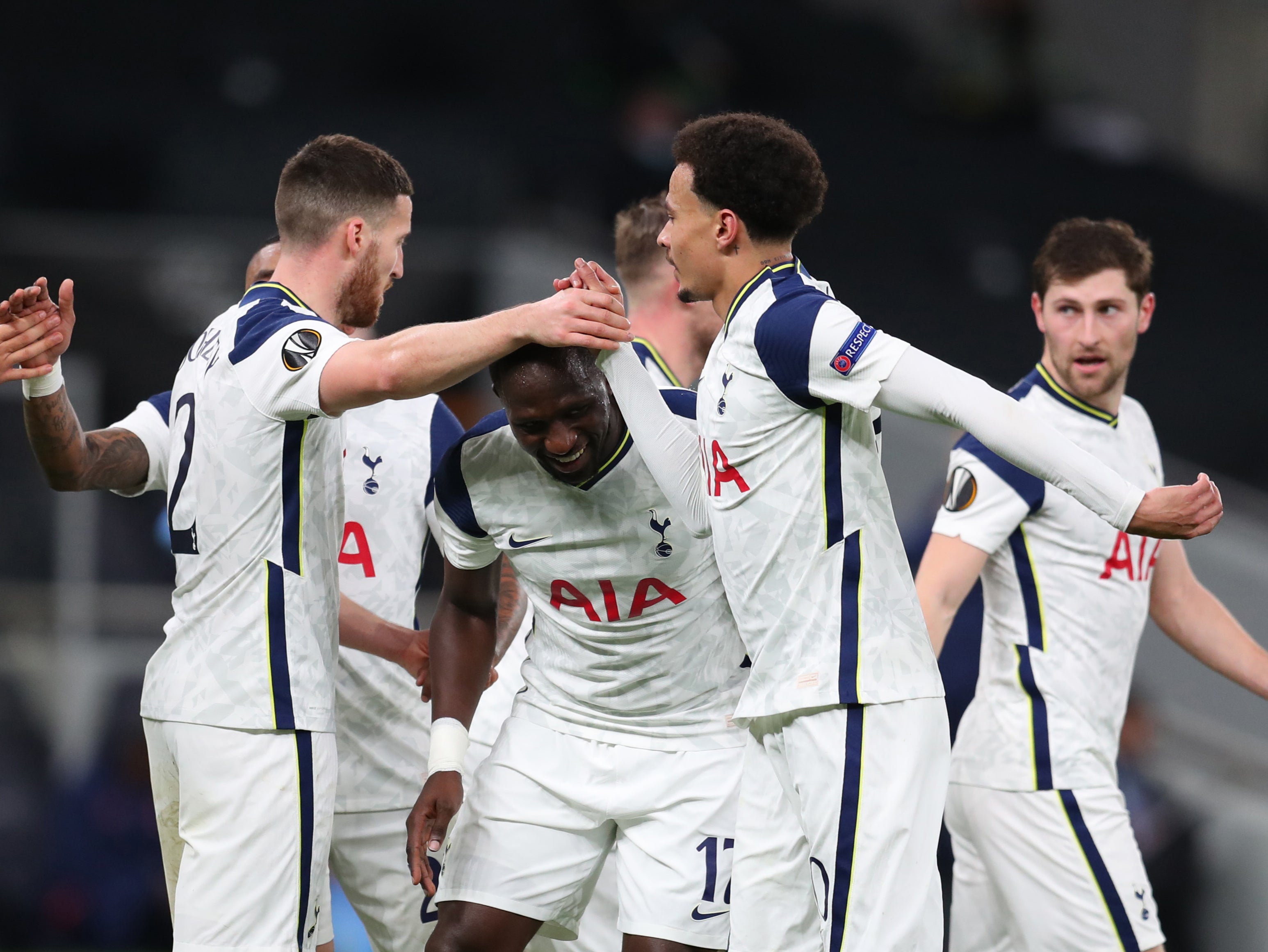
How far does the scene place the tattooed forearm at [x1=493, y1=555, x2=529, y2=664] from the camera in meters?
4.60

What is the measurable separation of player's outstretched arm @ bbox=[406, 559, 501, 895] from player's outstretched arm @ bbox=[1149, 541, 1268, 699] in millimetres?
1944

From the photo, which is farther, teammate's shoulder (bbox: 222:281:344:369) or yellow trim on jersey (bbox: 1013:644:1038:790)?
yellow trim on jersey (bbox: 1013:644:1038:790)

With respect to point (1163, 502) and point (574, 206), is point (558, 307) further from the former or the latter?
point (574, 206)

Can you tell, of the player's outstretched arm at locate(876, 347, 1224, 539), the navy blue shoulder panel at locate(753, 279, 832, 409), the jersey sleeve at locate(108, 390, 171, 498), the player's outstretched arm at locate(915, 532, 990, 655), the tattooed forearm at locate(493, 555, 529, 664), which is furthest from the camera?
the tattooed forearm at locate(493, 555, 529, 664)

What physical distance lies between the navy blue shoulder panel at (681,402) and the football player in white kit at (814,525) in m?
0.32

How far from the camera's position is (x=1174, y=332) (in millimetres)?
12070

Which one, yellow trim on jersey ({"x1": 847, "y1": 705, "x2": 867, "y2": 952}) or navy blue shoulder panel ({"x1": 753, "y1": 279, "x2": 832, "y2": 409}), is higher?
navy blue shoulder panel ({"x1": 753, "y1": 279, "x2": 832, "y2": 409})

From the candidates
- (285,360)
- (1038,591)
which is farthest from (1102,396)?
(285,360)

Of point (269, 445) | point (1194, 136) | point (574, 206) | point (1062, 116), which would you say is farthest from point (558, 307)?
point (1194, 136)

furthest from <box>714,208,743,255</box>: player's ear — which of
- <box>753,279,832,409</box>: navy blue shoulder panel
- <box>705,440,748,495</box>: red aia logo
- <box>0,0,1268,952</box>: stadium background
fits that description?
<box>0,0,1268,952</box>: stadium background

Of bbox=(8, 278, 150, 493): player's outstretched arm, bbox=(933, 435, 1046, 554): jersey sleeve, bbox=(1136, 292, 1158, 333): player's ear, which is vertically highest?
bbox=(1136, 292, 1158, 333): player's ear

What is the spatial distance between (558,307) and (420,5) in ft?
40.7

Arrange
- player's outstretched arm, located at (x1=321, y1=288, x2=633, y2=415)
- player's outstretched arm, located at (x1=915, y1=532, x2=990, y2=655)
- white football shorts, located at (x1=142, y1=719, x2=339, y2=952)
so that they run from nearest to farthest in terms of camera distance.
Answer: player's outstretched arm, located at (x1=321, y1=288, x2=633, y2=415) → white football shorts, located at (x1=142, y1=719, x2=339, y2=952) → player's outstretched arm, located at (x1=915, y1=532, x2=990, y2=655)

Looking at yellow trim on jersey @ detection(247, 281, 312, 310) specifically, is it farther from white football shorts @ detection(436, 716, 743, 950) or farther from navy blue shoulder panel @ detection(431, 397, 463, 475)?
white football shorts @ detection(436, 716, 743, 950)
